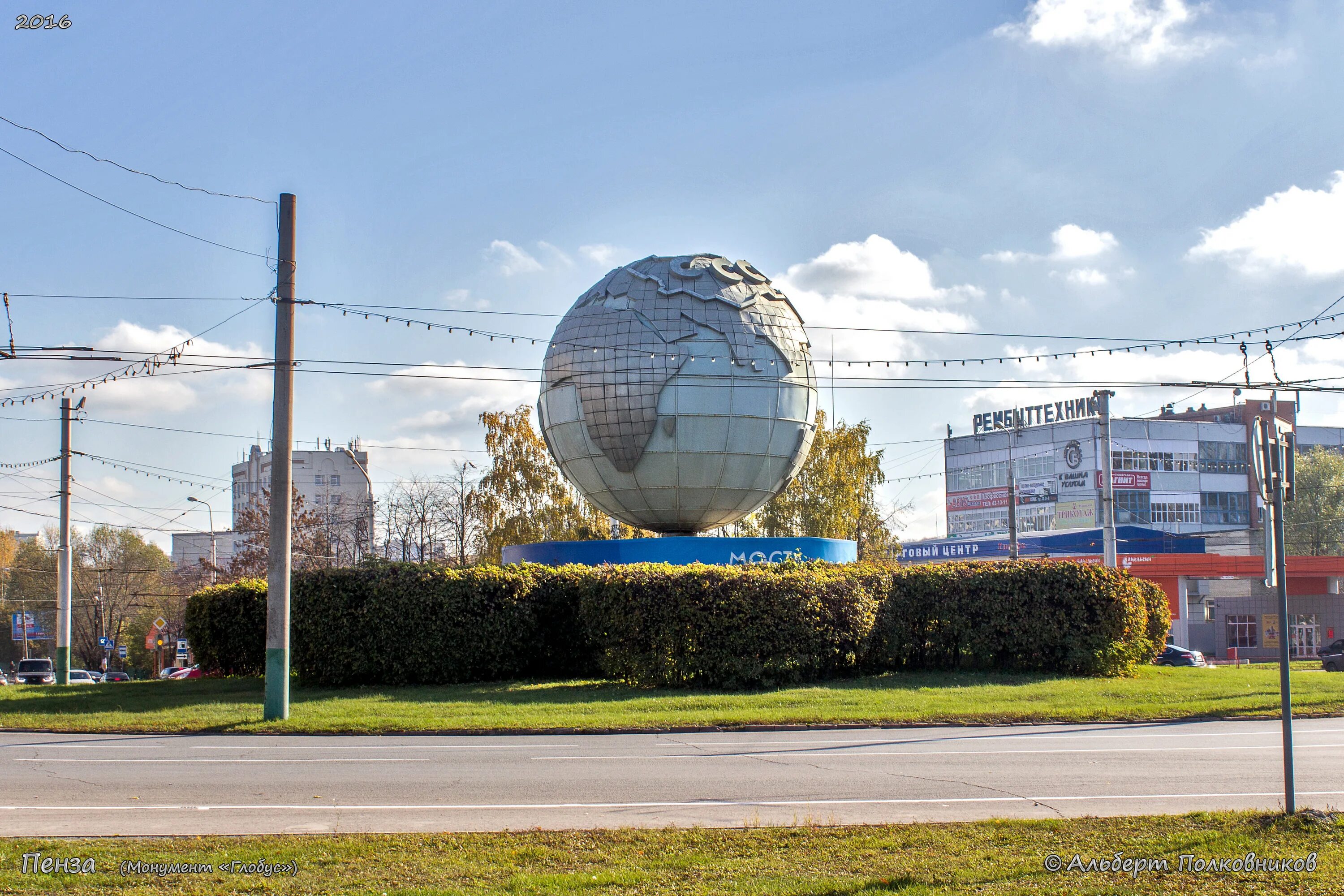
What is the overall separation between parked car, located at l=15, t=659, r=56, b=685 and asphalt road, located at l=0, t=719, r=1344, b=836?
1388 inches

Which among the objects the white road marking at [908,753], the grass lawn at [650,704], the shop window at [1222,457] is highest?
the shop window at [1222,457]

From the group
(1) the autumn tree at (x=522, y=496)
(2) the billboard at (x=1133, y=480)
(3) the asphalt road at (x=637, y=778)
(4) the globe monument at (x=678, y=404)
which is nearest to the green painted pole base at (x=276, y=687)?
(3) the asphalt road at (x=637, y=778)

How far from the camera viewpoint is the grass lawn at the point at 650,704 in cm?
1645

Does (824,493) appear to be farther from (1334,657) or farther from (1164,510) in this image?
(1164,510)

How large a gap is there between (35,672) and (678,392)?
122ft

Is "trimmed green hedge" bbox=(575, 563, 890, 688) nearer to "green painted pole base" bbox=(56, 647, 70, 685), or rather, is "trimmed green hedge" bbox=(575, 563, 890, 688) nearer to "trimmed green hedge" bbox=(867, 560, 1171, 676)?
"trimmed green hedge" bbox=(867, 560, 1171, 676)

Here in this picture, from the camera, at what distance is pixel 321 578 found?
21.2m

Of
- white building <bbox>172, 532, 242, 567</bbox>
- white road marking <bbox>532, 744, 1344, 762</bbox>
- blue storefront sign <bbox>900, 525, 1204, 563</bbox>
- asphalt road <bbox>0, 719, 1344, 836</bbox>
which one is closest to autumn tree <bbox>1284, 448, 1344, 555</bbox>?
blue storefront sign <bbox>900, 525, 1204, 563</bbox>

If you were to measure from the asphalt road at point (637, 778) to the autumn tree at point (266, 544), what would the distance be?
30692mm

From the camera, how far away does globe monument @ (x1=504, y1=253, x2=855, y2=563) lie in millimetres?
23516

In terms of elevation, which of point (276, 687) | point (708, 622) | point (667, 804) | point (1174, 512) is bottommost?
point (667, 804)

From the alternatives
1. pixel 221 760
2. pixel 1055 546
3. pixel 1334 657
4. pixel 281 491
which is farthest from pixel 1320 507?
pixel 221 760

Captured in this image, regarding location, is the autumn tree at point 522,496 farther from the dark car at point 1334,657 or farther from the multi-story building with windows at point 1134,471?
the multi-story building with windows at point 1134,471

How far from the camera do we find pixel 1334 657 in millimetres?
35188
